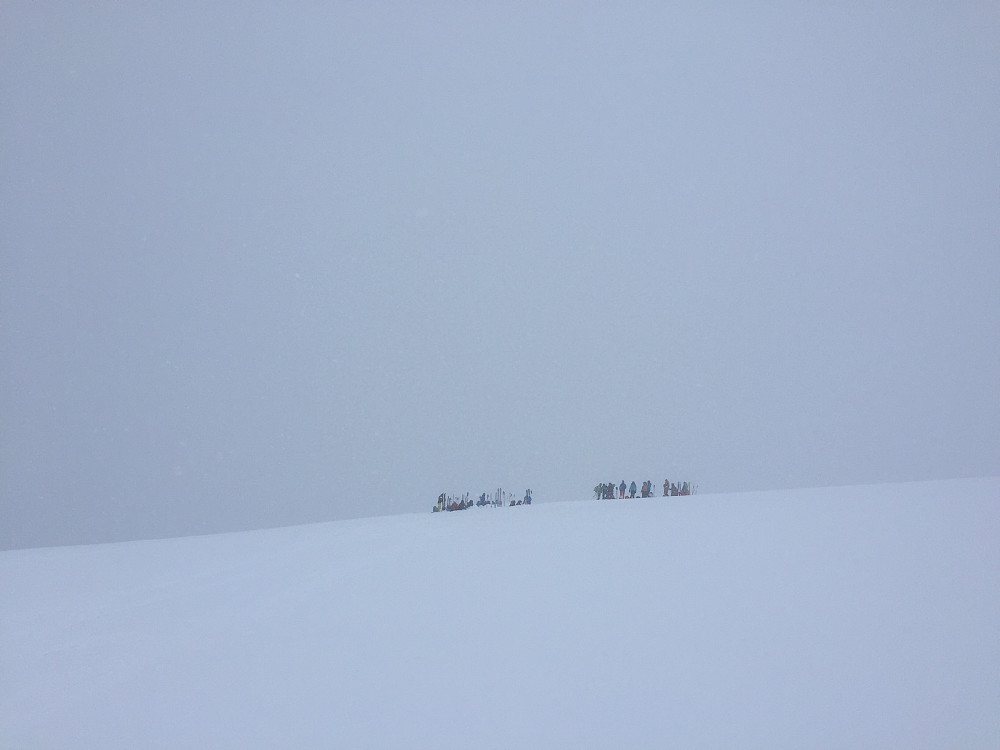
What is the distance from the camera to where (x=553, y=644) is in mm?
5160

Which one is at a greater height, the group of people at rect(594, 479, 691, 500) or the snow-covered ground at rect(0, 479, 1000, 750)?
the group of people at rect(594, 479, 691, 500)

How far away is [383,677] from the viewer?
486cm

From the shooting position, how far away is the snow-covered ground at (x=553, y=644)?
4.18 meters

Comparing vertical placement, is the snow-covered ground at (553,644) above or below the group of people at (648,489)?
below

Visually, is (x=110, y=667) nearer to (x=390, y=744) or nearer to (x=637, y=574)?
(x=390, y=744)

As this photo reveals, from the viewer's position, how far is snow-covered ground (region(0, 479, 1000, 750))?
4.18 m

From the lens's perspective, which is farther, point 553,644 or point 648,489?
point 648,489

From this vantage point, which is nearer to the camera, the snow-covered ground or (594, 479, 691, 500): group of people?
the snow-covered ground

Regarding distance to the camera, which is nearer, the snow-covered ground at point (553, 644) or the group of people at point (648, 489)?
the snow-covered ground at point (553, 644)

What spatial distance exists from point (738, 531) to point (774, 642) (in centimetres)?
299

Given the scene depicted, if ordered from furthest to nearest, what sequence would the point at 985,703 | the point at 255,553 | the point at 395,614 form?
the point at 255,553
the point at 395,614
the point at 985,703

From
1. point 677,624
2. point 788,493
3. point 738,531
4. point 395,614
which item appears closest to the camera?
point 677,624

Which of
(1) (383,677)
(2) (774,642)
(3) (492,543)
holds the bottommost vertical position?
(1) (383,677)

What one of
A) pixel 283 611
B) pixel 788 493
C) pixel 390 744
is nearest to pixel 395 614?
pixel 283 611
